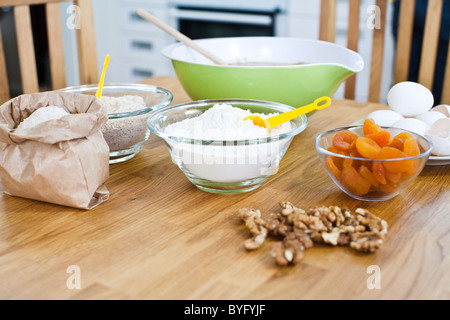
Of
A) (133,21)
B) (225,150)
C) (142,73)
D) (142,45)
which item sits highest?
(225,150)

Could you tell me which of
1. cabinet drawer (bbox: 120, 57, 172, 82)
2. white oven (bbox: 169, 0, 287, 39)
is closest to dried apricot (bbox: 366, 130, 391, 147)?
white oven (bbox: 169, 0, 287, 39)

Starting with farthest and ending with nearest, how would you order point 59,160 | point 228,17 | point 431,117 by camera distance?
point 228,17 → point 431,117 → point 59,160

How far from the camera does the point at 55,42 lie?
5.34ft

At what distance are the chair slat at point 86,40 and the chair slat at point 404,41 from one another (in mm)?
1025

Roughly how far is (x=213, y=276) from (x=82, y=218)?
0.88 ft

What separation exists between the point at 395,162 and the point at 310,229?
180 millimetres

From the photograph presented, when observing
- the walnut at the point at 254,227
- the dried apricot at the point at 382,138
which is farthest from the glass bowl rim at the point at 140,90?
the dried apricot at the point at 382,138

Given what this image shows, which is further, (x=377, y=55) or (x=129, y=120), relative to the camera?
(x=377, y=55)

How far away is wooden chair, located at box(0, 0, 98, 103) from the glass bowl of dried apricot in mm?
1051

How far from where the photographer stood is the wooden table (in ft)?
2.04

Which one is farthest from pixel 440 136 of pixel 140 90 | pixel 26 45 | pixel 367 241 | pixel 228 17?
pixel 228 17

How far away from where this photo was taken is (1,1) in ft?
4.68

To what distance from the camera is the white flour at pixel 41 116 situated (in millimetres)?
836

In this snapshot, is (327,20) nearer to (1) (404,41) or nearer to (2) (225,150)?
(1) (404,41)
